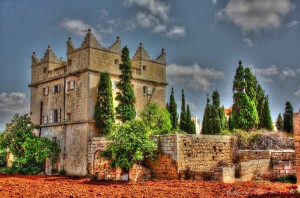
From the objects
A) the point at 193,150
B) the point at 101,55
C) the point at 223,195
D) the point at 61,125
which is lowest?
the point at 223,195

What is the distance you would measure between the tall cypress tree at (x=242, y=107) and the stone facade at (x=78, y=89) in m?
7.43

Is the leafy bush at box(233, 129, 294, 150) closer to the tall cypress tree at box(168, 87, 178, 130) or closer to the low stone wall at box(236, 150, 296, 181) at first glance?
the low stone wall at box(236, 150, 296, 181)

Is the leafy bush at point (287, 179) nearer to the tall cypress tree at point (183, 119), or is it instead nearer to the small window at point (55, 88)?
the small window at point (55, 88)

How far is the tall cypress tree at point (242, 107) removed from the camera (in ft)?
118

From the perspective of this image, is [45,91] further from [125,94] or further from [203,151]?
[203,151]

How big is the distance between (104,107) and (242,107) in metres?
14.2

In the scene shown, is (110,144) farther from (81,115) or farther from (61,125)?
(61,125)

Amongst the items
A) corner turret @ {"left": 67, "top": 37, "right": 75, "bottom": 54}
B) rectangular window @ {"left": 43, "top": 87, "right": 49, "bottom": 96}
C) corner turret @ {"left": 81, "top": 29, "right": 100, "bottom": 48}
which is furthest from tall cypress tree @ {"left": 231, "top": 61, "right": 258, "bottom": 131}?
rectangular window @ {"left": 43, "top": 87, "right": 49, "bottom": 96}

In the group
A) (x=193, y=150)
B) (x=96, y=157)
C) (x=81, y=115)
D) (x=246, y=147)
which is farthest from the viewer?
(x=81, y=115)

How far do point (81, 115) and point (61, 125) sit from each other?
10.1ft

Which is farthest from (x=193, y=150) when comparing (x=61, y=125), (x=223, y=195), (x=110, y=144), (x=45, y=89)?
(x=45, y=89)

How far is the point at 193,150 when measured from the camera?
74.2 feet

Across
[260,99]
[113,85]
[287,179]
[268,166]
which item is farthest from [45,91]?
[260,99]

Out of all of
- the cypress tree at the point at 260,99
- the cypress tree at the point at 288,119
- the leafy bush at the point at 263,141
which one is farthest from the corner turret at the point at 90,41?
the cypress tree at the point at 288,119
